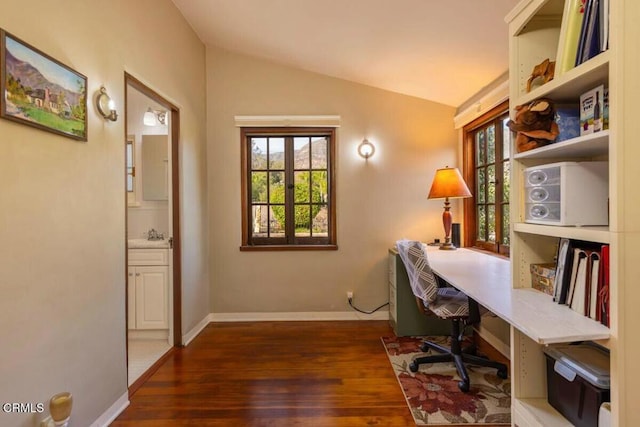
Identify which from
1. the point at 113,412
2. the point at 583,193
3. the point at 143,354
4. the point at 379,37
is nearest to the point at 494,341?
the point at 583,193

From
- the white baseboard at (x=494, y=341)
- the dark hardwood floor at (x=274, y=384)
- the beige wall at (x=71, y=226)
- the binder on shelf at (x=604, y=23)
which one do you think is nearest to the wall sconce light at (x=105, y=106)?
the beige wall at (x=71, y=226)

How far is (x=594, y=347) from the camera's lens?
1306 mm

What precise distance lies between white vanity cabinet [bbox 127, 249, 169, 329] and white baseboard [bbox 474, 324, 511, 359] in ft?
9.06

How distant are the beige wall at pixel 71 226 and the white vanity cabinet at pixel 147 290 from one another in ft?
2.74

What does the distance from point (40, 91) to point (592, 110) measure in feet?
7.21

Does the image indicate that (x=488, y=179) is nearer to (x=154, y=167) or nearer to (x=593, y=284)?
(x=593, y=284)

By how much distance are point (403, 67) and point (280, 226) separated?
6.42ft

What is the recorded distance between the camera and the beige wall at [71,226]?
4.14ft

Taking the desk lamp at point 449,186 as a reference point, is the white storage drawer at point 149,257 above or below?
below

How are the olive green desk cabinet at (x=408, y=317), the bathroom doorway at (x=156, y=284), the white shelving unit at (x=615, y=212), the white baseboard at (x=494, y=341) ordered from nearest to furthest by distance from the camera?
the white shelving unit at (x=615, y=212) < the white baseboard at (x=494, y=341) < the bathroom doorway at (x=156, y=284) < the olive green desk cabinet at (x=408, y=317)

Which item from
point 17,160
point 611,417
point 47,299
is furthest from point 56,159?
point 611,417

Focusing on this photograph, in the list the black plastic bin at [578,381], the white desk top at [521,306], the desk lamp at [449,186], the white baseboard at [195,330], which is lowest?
the white baseboard at [195,330]

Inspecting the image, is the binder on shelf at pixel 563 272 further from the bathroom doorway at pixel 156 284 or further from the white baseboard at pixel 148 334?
the white baseboard at pixel 148 334

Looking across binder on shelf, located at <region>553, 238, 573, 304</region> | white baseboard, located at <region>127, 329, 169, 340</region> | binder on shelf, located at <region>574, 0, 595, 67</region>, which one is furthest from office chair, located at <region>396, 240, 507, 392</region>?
white baseboard, located at <region>127, 329, 169, 340</region>
